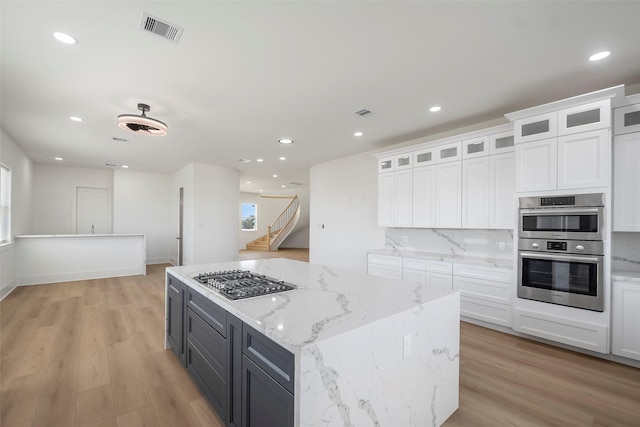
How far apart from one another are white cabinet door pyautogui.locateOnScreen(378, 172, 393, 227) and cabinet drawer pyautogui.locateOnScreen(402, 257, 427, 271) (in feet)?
2.42

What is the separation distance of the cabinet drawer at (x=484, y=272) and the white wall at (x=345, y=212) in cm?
173

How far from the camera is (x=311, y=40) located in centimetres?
222

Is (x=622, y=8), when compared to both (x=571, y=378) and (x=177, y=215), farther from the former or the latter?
(x=177, y=215)

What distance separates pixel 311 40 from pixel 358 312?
1.99m

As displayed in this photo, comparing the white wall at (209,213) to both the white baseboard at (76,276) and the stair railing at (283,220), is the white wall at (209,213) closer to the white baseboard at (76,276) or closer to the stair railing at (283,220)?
the white baseboard at (76,276)

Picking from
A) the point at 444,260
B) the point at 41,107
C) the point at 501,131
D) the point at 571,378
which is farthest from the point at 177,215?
the point at 571,378

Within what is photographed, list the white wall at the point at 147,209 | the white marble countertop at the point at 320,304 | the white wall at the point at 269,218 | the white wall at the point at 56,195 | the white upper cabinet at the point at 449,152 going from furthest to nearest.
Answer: the white wall at the point at 269,218 < the white wall at the point at 147,209 < the white wall at the point at 56,195 < the white upper cabinet at the point at 449,152 < the white marble countertop at the point at 320,304

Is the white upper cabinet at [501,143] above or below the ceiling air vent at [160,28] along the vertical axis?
below

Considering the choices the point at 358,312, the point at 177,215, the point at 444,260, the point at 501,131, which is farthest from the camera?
the point at 177,215

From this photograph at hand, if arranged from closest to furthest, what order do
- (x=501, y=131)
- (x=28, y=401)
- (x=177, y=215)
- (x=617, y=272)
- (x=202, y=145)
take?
(x=28, y=401) < (x=617, y=272) < (x=501, y=131) < (x=202, y=145) < (x=177, y=215)

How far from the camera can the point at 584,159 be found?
9.27 ft

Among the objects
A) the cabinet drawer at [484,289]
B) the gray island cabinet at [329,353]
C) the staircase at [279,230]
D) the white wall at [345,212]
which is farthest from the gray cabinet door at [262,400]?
the staircase at [279,230]

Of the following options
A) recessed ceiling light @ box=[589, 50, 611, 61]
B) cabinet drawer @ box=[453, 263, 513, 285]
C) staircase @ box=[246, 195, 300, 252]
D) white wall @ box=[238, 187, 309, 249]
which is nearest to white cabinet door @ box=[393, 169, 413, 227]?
cabinet drawer @ box=[453, 263, 513, 285]

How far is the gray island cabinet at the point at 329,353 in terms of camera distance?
120cm
